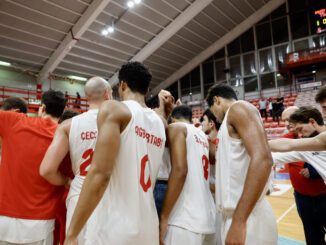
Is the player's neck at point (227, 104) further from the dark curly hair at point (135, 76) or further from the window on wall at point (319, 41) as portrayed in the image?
the window on wall at point (319, 41)

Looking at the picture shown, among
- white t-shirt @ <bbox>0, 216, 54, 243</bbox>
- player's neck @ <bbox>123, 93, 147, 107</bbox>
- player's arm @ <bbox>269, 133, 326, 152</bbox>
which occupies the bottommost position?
white t-shirt @ <bbox>0, 216, 54, 243</bbox>

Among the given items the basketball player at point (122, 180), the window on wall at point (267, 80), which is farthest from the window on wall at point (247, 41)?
the basketball player at point (122, 180)

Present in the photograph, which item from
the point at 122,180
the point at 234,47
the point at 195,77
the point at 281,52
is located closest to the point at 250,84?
the point at 281,52

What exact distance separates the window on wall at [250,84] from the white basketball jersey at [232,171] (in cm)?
1847

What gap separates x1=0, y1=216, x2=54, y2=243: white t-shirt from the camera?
5.88 feet

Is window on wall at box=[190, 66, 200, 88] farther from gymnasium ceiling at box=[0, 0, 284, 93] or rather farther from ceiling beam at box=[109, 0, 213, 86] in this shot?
ceiling beam at box=[109, 0, 213, 86]

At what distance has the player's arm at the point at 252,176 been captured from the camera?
135 cm

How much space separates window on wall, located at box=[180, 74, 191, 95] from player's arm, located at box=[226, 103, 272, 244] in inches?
786

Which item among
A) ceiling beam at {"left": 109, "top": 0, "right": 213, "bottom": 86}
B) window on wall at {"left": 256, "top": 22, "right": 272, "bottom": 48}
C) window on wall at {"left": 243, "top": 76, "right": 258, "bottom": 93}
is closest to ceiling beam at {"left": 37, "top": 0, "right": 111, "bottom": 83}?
ceiling beam at {"left": 109, "top": 0, "right": 213, "bottom": 86}

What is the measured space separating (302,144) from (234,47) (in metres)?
19.0

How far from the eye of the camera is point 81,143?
178 centimetres

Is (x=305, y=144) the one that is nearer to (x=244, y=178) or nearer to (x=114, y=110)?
(x=244, y=178)

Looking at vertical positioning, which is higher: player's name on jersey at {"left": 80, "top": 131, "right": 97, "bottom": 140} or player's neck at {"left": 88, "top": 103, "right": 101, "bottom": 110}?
player's neck at {"left": 88, "top": 103, "right": 101, "bottom": 110}

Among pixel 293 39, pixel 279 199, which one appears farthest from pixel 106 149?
pixel 293 39
